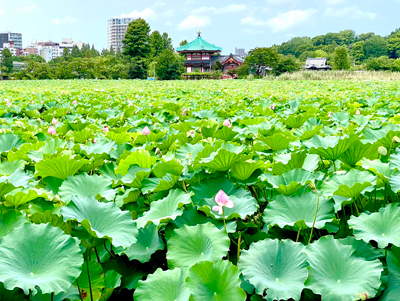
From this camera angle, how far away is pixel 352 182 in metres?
0.98

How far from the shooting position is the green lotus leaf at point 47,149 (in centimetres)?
135

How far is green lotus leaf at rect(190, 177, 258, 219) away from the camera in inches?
35.0

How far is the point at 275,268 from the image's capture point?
72 cm

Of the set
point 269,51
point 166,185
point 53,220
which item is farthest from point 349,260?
point 269,51

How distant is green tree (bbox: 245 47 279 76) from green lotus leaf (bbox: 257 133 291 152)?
3188cm

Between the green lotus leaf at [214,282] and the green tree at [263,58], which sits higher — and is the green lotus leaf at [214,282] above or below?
below

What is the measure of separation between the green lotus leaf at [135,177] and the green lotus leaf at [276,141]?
57 centimetres

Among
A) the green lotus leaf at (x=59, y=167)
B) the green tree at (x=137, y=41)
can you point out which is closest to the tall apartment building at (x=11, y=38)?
the green tree at (x=137, y=41)

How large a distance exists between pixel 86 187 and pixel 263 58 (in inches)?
1286

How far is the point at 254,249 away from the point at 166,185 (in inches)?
14.4

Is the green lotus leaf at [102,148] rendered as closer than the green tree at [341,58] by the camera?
Yes

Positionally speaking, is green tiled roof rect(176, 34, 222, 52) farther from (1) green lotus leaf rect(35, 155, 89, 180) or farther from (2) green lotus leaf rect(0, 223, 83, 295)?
(2) green lotus leaf rect(0, 223, 83, 295)

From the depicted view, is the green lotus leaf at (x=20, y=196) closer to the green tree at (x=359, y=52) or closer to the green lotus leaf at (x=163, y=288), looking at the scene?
the green lotus leaf at (x=163, y=288)

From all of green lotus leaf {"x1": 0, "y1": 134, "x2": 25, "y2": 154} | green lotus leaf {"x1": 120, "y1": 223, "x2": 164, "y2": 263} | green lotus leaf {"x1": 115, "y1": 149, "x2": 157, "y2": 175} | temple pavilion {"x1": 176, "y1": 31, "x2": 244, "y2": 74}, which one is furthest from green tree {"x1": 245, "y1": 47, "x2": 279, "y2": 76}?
green lotus leaf {"x1": 120, "y1": 223, "x2": 164, "y2": 263}
